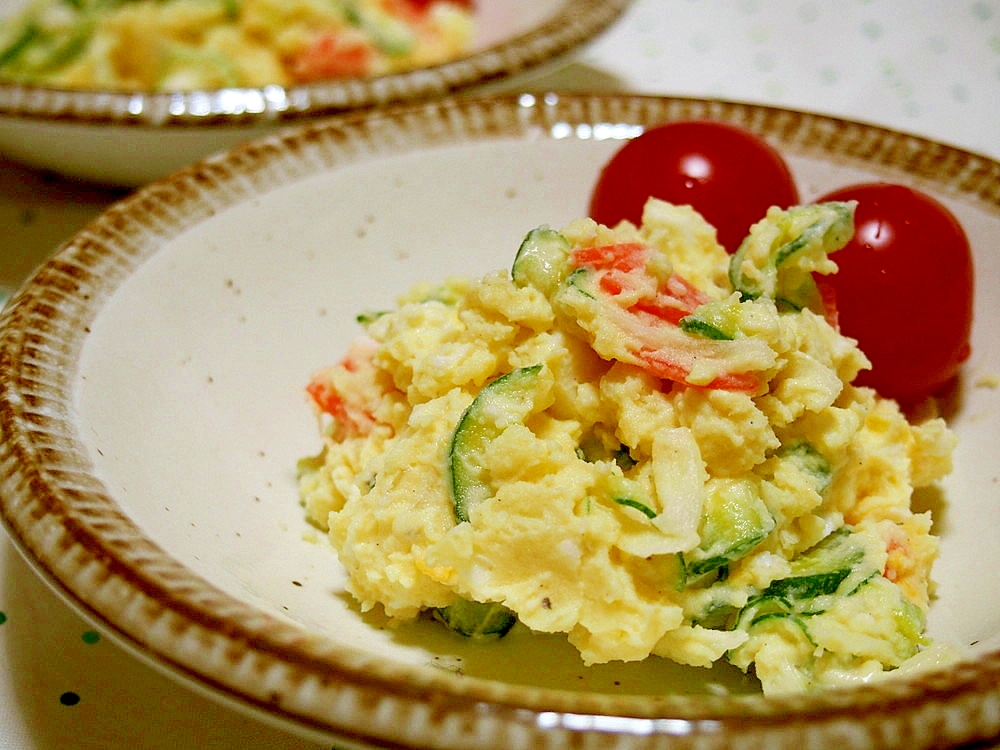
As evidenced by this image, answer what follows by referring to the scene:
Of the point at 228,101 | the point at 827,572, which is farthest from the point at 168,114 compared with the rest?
the point at 827,572

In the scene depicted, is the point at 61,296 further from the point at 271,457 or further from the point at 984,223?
the point at 984,223

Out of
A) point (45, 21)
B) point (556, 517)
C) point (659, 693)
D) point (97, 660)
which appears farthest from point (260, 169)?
point (45, 21)

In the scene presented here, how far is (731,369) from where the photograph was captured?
1.29 m

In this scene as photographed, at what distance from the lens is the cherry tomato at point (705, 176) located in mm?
1774

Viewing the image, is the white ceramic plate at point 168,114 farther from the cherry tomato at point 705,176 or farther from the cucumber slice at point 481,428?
the cucumber slice at point 481,428

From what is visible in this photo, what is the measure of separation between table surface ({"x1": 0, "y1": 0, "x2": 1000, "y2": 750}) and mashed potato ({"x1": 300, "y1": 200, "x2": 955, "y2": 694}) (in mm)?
404

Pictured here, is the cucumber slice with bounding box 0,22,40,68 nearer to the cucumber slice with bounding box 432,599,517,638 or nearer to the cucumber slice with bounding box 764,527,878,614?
the cucumber slice with bounding box 432,599,517,638

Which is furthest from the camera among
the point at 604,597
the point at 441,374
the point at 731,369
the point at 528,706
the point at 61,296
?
the point at 61,296

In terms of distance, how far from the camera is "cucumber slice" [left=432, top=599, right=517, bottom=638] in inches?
51.2

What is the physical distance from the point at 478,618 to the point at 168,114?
51.1 inches

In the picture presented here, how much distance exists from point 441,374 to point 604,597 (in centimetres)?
37

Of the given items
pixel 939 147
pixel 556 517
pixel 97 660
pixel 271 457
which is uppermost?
pixel 939 147

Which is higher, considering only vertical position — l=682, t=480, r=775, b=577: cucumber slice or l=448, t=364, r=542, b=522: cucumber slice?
l=448, t=364, r=542, b=522: cucumber slice

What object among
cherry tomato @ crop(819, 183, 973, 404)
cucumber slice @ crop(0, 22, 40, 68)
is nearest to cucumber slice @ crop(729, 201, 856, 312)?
cherry tomato @ crop(819, 183, 973, 404)
